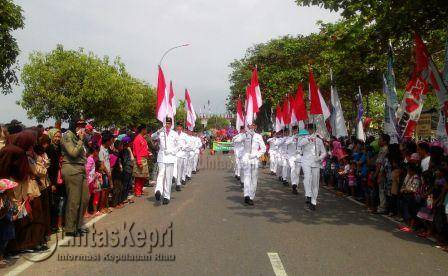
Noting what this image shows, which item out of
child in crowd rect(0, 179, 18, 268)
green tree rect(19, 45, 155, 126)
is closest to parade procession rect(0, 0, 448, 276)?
child in crowd rect(0, 179, 18, 268)

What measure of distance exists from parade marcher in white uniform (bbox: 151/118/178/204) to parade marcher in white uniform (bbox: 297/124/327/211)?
305 cm

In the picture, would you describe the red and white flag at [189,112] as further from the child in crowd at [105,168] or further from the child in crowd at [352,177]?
the child in crowd at [105,168]

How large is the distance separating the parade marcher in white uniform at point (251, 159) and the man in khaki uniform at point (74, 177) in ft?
14.2

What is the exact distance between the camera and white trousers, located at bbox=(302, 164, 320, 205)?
1009 centimetres

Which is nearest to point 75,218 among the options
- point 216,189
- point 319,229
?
point 319,229

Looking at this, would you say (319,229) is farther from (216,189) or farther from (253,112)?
(216,189)

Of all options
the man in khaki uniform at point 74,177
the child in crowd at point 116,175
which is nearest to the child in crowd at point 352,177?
the child in crowd at point 116,175

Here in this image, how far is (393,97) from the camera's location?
12117 mm

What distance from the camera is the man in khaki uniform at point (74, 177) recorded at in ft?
23.4

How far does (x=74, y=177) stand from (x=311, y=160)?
5.49 m

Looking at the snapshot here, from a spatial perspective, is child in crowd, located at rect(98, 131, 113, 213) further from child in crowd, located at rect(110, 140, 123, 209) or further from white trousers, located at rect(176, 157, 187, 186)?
white trousers, located at rect(176, 157, 187, 186)

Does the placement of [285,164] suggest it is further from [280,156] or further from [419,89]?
[419,89]

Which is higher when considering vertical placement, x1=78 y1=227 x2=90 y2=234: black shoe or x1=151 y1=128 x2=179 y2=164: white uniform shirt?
x1=151 y1=128 x2=179 y2=164: white uniform shirt

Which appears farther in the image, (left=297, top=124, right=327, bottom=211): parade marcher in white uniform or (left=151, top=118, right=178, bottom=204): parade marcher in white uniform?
(left=151, top=118, right=178, bottom=204): parade marcher in white uniform
